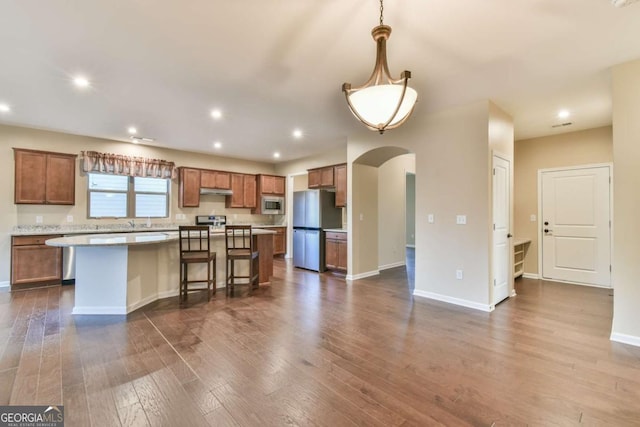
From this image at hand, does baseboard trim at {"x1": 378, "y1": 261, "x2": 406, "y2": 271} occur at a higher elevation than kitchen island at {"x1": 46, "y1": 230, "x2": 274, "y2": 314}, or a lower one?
lower

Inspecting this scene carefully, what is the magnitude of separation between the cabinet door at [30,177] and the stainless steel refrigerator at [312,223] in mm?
4590

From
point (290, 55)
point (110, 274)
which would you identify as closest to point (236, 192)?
point (110, 274)

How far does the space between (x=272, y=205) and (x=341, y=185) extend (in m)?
2.64

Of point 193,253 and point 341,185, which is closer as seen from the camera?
point 193,253

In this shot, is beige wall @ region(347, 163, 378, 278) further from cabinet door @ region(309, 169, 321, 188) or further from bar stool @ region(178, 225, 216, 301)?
bar stool @ region(178, 225, 216, 301)

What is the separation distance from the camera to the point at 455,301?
13.0ft

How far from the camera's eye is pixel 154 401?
1.89m

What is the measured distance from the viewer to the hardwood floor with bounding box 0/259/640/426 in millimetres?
1805

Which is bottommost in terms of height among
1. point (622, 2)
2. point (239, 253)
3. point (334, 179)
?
point (239, 253)

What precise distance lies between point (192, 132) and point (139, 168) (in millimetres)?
1713

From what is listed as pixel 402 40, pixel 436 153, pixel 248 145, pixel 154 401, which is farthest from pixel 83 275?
pixel 436 153

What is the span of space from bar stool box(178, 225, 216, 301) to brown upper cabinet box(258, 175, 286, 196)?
350 cm

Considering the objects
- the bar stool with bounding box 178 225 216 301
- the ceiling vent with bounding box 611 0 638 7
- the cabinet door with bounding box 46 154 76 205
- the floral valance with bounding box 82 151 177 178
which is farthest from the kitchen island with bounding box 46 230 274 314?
the ceiling vent with bounding box 611 0 638 7

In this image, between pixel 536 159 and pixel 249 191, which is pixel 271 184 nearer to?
pixel 249 191
